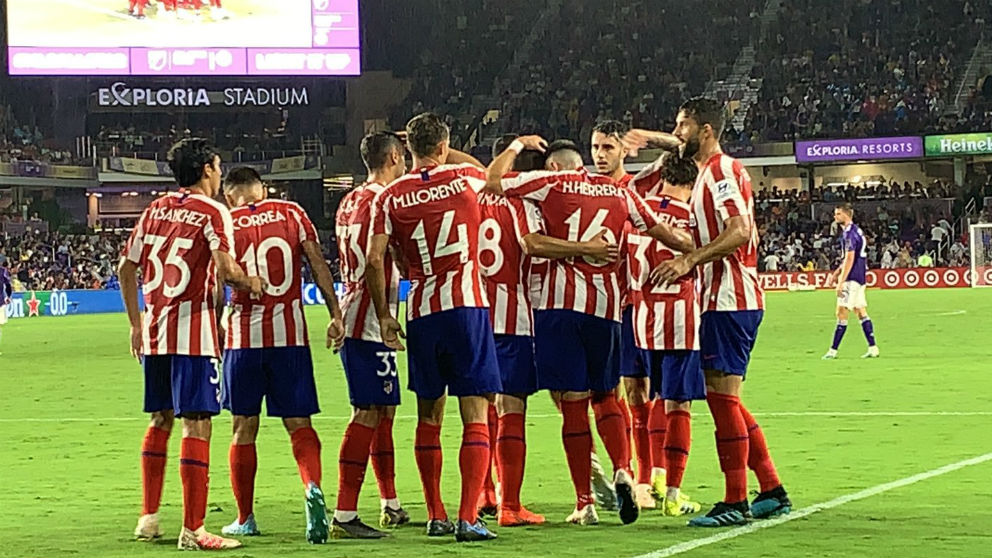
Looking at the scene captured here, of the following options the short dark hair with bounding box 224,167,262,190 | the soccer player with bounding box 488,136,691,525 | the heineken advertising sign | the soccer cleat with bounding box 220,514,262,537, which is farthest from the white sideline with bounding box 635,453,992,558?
the heineken advertising sign

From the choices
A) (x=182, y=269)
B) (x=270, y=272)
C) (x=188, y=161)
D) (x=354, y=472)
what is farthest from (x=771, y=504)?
(x=188, y=161)

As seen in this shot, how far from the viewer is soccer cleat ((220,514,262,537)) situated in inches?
348

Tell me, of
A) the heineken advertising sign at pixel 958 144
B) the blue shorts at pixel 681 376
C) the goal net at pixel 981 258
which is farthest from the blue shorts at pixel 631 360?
the heineken advertising sign at pixel 958 144

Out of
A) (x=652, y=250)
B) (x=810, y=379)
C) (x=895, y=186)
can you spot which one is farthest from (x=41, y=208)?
(x=652, y=250)

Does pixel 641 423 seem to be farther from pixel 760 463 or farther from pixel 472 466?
pixel 472 466

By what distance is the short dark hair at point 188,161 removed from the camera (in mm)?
8664

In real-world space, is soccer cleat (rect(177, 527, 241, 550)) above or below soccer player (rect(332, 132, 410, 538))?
below

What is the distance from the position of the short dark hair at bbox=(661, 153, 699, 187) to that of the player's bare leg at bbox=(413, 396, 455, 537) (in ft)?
6.96

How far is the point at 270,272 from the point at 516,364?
158cm

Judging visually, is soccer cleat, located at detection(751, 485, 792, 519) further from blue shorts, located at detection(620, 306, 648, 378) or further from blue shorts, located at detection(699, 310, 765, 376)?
blue shorts, located at detection(620, 306, 648, 378)

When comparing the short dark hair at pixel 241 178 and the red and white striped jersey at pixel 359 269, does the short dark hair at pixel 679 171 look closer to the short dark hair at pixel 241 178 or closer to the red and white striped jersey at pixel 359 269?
the red and white striped jersey at pixel 359 269

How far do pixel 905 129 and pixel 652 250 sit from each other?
47.5m

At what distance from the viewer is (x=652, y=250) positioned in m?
10.1

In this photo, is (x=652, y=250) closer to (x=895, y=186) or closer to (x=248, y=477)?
(x=248, y=477)
